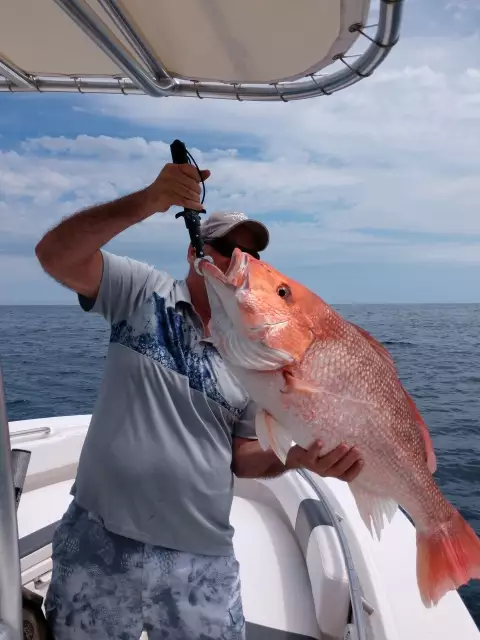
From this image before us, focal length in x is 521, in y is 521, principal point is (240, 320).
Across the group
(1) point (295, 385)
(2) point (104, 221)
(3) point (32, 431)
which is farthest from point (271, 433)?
(3) point (32, 431)

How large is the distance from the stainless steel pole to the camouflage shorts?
80 centimetres

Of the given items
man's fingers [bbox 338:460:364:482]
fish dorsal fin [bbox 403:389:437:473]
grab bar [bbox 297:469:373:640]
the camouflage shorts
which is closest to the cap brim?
fish dorsal fin [bbox 403:389:437:473]

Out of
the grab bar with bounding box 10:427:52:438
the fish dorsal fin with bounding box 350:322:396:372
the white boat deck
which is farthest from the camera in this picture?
the grab bar with bounding box 10:427:52:438

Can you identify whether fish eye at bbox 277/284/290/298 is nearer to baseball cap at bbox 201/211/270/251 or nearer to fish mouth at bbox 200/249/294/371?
fish mouth at bbox 200/249/294/371

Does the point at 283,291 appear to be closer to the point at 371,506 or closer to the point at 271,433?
the point at 271,433

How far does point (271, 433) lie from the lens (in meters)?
1.60

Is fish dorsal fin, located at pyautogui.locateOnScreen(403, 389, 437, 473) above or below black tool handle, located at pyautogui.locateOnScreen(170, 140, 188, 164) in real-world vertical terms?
below

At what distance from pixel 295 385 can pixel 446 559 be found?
0.88m

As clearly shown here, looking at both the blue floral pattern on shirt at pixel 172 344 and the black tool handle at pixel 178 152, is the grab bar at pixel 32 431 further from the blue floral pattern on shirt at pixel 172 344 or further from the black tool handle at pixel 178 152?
the black tool handle at pixel 178 152

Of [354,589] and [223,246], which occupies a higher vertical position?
[223,246]

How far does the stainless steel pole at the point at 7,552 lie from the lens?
1050 millimetres

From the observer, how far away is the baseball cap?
2141mm

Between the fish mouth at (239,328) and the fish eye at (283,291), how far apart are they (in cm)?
11

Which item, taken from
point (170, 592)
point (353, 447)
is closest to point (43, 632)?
point (170, 592)
